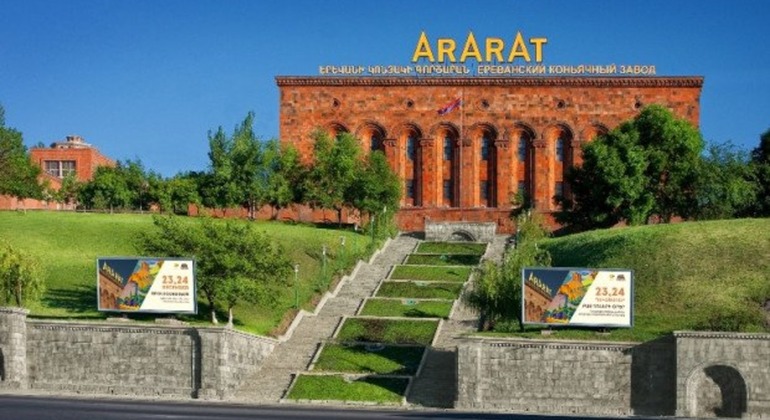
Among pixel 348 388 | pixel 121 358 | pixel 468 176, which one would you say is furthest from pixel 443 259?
pixel 121 358

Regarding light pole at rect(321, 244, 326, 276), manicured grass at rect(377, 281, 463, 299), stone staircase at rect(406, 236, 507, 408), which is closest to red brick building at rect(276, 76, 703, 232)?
light pole at rect(321, 244, 326, 276)

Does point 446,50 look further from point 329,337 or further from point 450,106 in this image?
point 329,337

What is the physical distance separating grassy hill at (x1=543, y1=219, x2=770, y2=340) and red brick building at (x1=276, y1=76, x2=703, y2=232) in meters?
28.5

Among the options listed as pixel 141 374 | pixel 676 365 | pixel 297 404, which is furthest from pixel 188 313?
pixel 676 365

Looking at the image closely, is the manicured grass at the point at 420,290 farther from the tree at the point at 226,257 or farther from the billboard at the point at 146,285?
the billboard at the point at 146,285

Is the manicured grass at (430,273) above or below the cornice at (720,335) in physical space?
above

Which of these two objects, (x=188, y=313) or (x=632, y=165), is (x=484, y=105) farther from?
(x=188, y=313)

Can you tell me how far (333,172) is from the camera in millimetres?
100875

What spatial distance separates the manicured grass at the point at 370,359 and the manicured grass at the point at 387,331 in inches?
48.9

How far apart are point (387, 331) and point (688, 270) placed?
55.9ft

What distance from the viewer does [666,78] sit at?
105375 millimetres

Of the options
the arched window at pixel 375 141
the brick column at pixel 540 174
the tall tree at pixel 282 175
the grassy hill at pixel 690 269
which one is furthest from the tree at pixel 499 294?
the arched window at pixel 375 141

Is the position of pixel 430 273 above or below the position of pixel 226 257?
below

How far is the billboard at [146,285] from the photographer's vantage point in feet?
196
